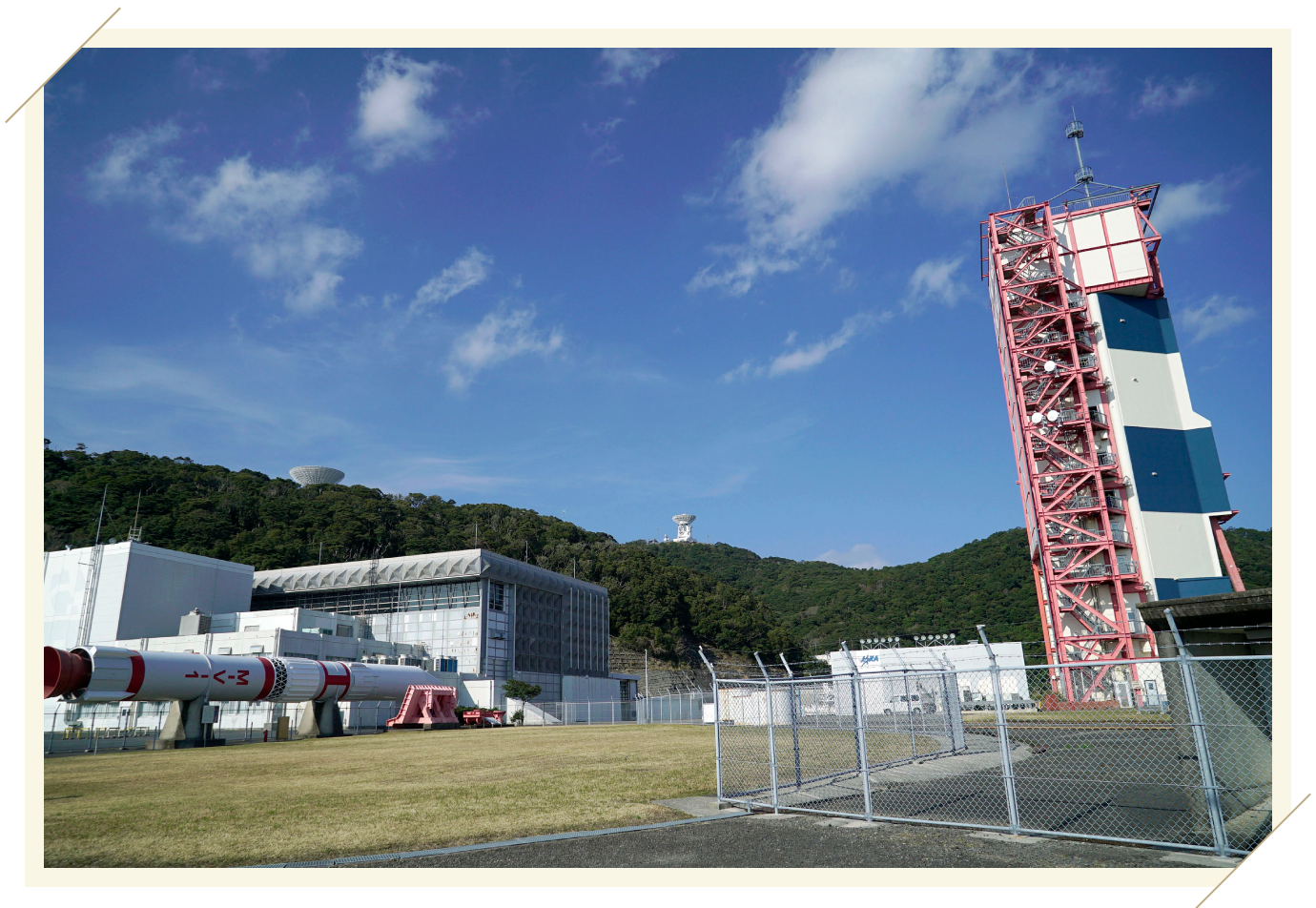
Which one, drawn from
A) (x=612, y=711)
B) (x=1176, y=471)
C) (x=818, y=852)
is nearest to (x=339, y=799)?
(x=818, y=852)

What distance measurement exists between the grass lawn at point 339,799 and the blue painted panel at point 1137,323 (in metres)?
38.5

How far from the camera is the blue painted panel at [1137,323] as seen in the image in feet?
152

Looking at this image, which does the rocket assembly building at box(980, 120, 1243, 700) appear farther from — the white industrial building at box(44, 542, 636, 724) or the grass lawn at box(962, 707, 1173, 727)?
the white industrial building at box(44, 542, 636, 724)

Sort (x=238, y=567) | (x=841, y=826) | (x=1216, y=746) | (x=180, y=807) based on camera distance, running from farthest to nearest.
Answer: (x=238, y=567)
(x=180, y=807)
(x=841, y=826)
(x=1216, y=746)

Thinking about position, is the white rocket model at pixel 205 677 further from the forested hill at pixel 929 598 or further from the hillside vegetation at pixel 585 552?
the forested hill at pixel 929 598

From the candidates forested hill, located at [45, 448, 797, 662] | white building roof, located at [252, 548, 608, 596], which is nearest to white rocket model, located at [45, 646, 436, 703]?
white building roof, located at [252, 548, 608, 596]

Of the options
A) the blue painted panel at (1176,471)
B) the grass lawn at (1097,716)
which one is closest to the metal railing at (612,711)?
the grass lawn at (1097,716)

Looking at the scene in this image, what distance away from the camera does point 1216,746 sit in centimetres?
867

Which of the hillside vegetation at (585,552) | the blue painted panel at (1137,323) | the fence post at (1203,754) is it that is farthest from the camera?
the hillside vegetation at (585,552)

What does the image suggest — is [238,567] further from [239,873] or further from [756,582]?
[756,582]

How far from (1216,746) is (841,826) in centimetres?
447

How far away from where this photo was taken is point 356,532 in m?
90.4

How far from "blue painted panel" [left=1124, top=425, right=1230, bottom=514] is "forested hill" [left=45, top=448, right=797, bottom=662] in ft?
186

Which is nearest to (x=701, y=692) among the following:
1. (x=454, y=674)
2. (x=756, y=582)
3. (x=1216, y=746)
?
(x=454, y=674)
